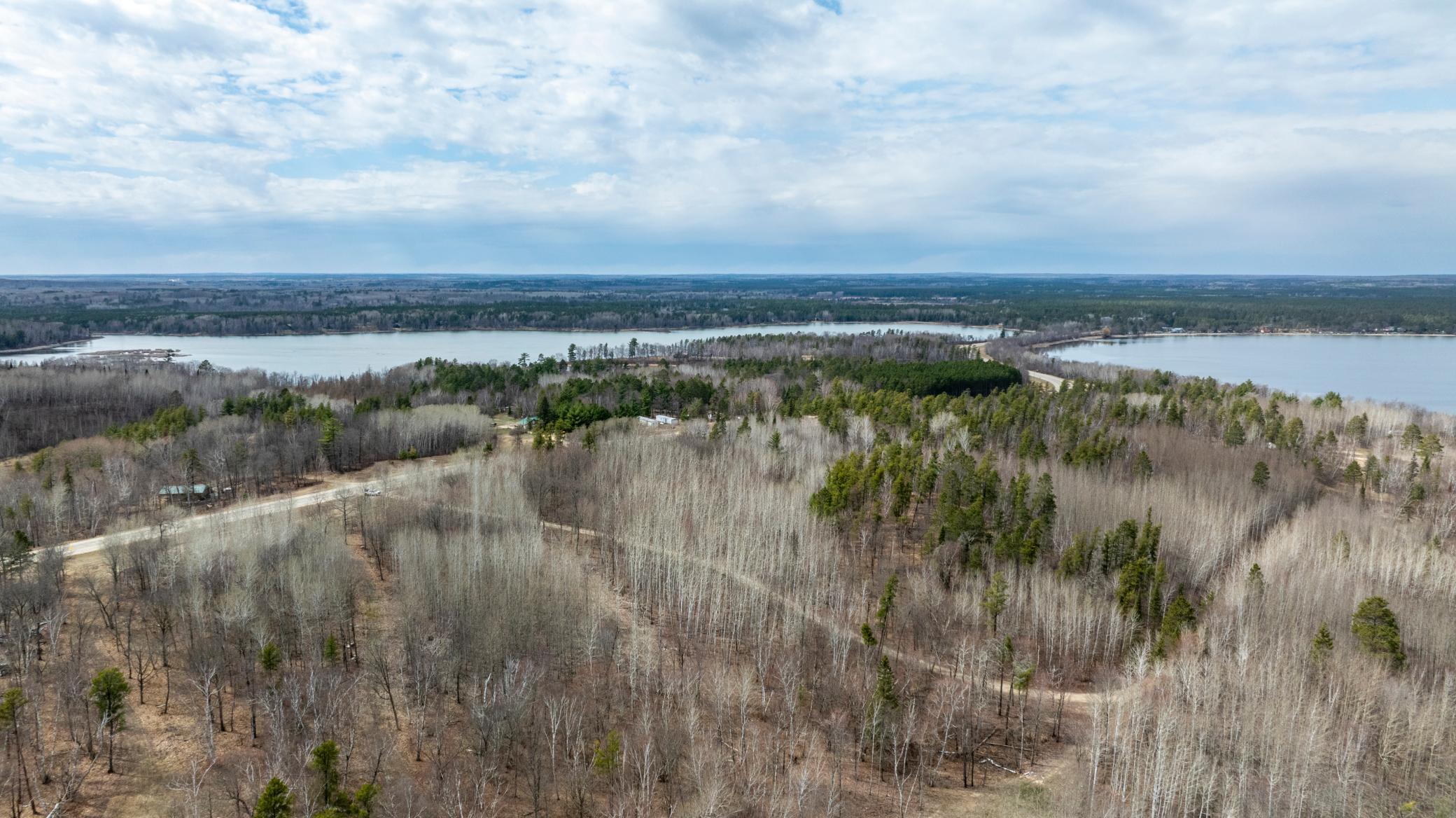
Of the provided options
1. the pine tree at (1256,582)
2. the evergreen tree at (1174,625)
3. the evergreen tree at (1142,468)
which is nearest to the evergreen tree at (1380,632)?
the pine tree at (1256,582)

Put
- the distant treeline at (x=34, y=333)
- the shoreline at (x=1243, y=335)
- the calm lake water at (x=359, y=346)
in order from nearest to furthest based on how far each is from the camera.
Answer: the calm lake water at (x=359, y=346) < the distant treeline at (x=34, y=333) < the shoreline at (x=1243, y=335)

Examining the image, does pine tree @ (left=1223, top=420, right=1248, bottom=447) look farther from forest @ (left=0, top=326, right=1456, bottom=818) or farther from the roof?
the roof

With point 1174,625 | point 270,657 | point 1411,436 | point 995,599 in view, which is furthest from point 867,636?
point 1411,436

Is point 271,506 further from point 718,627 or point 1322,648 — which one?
point 1322,648

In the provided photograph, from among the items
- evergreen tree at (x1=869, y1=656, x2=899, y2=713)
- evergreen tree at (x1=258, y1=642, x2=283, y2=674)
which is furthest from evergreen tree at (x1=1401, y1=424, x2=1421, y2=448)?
evergreen tree at (x1=258, y1=642, x2=283, y2=674)

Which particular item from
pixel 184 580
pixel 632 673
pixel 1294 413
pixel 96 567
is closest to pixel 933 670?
pixel 632 673

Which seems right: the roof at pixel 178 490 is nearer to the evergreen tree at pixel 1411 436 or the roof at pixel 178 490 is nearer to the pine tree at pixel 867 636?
the pine tree at pixel 867 636

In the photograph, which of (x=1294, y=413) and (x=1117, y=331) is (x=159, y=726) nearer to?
(x=1294, y=413)
